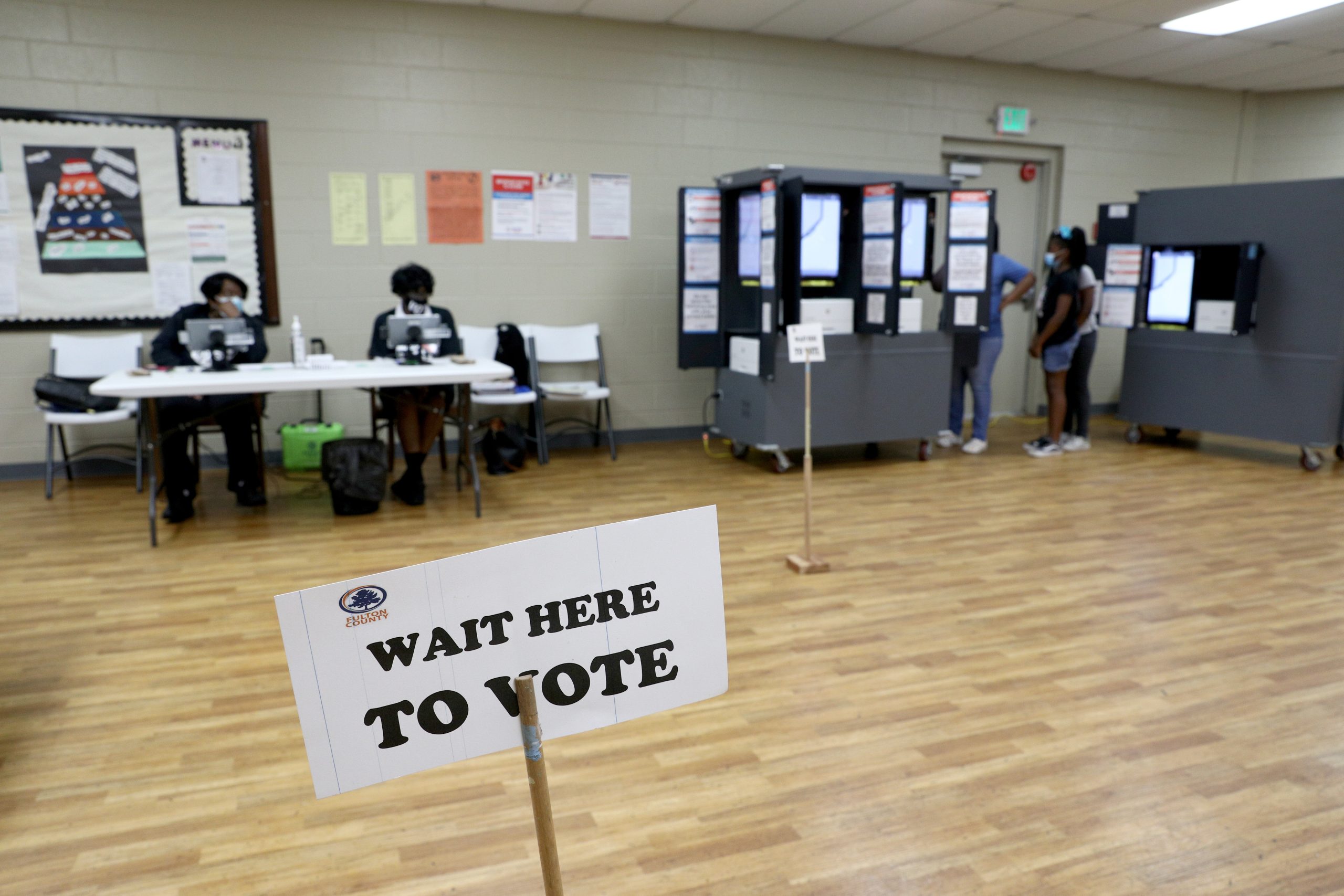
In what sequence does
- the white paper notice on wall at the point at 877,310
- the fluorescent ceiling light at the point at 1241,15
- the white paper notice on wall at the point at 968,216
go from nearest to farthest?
the white paper notice on wall at the point at 877,310 → the fluorescent ceiling light at the point at 1241,15 → the white paper notice on wall at the point at 968,216

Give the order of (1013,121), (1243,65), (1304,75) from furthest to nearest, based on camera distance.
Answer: (1304,75) < (1013,121) < (1243,65)

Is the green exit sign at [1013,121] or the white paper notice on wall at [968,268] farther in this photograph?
the green exit sign at [1013,121]

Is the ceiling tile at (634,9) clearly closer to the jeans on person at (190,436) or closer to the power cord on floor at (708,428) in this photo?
the power cord on floor at (708,428)

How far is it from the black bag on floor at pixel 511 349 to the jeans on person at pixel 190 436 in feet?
5.52

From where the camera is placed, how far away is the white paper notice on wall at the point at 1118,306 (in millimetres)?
6625

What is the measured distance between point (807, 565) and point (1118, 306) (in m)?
4.18

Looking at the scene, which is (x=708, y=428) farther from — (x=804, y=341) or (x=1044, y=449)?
(x=804, y=341)

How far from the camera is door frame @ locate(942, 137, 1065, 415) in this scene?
743cm

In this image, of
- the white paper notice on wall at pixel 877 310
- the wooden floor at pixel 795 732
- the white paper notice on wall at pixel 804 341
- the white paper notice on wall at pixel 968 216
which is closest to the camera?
the wooden floor at pixel 795 732

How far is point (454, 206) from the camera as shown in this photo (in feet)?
19.8

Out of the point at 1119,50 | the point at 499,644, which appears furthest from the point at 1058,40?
the point at 499,644

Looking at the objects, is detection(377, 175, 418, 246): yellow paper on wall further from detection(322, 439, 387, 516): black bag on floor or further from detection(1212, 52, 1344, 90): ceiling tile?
detection(1212, 52, 1344, 90): ceiling tile

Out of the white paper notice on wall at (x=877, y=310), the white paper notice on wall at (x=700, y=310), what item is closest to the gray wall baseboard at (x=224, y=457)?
the white paper notice on wall at (x=700, y=310)

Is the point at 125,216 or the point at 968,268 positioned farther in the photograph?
the point at 968,268
